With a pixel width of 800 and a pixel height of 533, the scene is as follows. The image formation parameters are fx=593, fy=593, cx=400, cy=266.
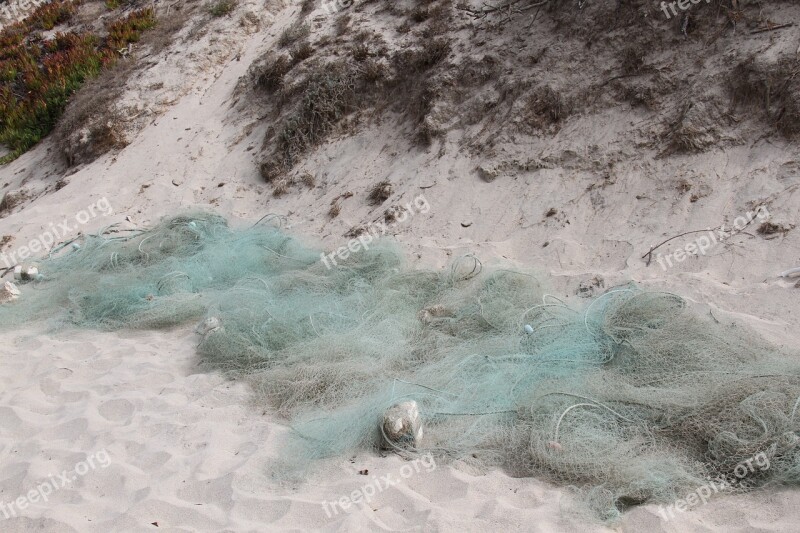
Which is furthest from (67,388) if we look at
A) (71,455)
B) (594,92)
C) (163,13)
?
(163,13)

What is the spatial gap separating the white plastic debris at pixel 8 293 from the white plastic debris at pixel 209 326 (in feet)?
7.47

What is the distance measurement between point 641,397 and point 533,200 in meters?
2.90

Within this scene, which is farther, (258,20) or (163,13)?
(163,13)

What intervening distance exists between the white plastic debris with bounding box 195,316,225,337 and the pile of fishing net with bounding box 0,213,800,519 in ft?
0.08

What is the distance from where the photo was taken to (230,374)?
4098mm

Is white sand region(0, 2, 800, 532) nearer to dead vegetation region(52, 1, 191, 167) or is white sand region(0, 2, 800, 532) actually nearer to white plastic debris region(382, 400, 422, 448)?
white plastic debris region(382, 400, 422, 448)

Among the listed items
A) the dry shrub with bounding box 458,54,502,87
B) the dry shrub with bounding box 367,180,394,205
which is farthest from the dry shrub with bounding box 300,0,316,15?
the dry shrub with bounding box 367,180,394,205

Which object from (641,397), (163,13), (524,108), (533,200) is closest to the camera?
(641,397)

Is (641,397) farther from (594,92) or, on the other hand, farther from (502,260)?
(594,92)

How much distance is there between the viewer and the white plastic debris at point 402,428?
3095mm

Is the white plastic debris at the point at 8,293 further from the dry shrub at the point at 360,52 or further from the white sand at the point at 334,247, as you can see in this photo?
the dry shrub at the point at 360,52

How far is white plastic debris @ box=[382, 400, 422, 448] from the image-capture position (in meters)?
3.09

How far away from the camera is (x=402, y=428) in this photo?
3.09 meters

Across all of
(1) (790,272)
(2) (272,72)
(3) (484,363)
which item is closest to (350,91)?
(2) (272,72)
